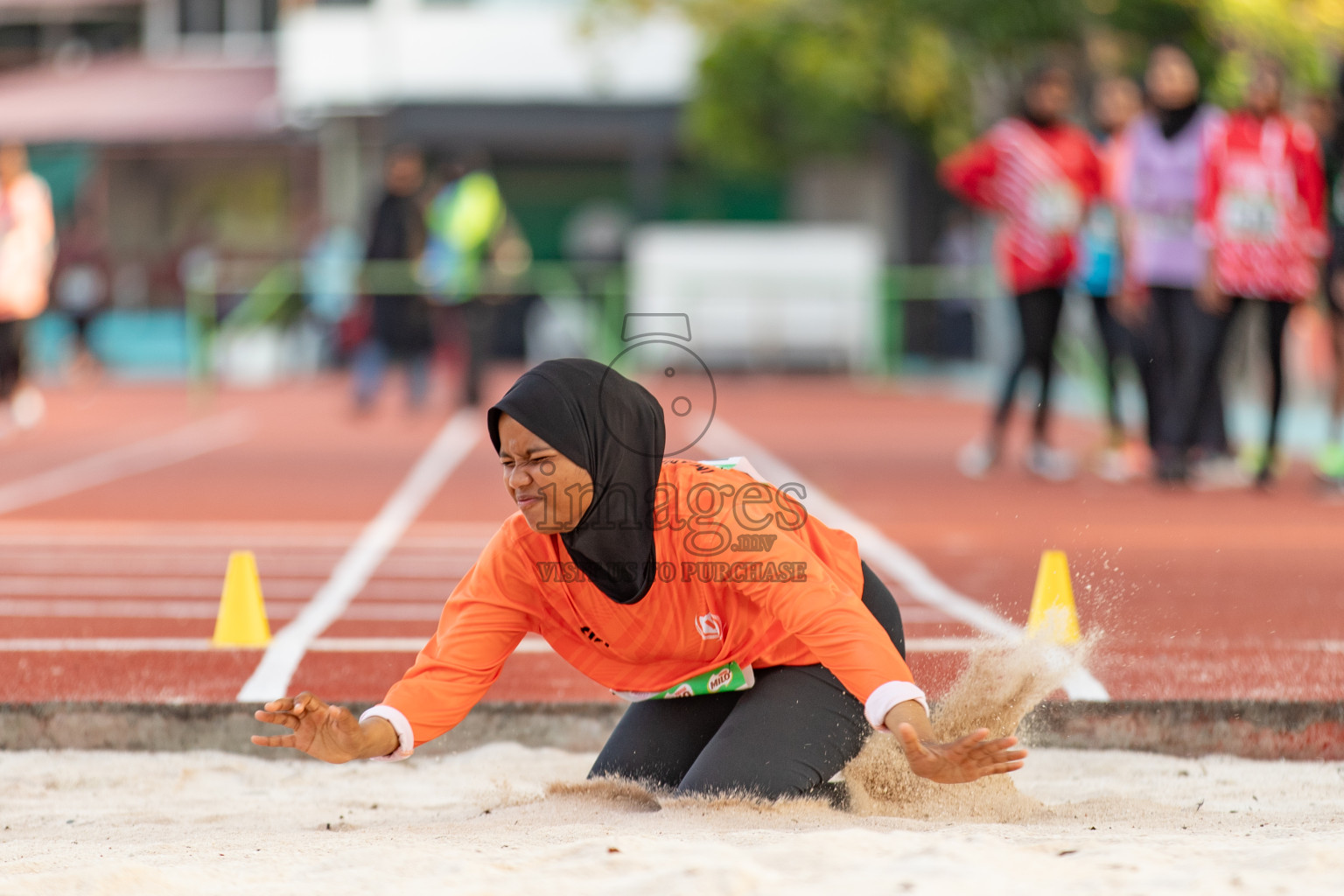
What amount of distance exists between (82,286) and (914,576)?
69.3ft

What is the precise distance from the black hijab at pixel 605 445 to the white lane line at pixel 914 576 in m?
1.42

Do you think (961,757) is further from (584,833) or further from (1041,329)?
(1041,329)

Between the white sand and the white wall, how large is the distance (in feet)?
82.3

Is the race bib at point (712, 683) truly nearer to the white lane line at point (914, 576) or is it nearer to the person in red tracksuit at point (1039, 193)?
the white lane line at point (914, 576)

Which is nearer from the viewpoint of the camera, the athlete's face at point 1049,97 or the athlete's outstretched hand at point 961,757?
the athlete's outstretched hand at point 961,757

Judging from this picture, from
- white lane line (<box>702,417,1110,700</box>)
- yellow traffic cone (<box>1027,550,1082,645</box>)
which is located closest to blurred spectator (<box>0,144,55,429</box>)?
white lane line (<box>702,417,1110,700</box>)

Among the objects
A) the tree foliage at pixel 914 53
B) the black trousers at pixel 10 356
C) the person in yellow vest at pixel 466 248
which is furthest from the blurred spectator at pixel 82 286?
the person in yellow vest at pixel 466 248

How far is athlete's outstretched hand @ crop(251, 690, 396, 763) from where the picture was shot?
3658 millimetres

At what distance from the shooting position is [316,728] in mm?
3699

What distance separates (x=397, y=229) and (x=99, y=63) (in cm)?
2214

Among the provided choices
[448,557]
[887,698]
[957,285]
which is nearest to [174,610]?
[448,557]

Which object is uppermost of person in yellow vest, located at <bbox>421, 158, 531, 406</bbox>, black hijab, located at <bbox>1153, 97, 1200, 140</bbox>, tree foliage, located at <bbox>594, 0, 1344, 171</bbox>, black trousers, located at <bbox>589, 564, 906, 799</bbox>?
tree foliage, located at <bbox>594, 0, 1344, 171</bbox>

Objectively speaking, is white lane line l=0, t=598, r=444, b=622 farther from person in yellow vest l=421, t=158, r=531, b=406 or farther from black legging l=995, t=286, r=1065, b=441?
person in yellow vest l=421, t=158, r=531, b=406

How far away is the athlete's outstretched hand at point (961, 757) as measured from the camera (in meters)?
3.50
